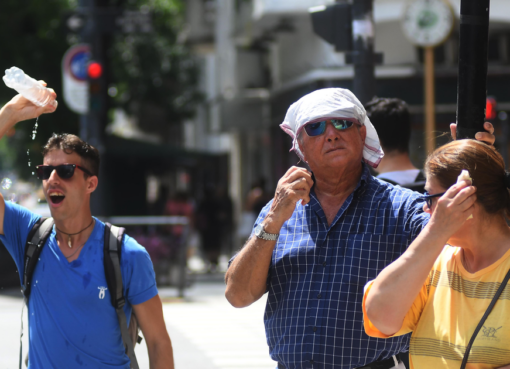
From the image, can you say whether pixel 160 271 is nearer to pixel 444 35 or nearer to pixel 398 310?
pixel 444 35

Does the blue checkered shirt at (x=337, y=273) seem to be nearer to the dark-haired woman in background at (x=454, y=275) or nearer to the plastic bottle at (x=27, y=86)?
the dark-haired woman in background at (x=454, y=275)

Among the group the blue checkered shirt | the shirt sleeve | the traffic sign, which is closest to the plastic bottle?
the blue checkered shirt

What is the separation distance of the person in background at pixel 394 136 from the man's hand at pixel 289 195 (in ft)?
5.66

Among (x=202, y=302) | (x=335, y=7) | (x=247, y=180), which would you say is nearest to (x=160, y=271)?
(x=202, y=302)

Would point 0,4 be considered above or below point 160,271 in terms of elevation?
above

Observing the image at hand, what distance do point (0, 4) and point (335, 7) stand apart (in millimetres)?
17460

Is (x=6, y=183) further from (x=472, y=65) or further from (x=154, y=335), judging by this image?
(x=472, y=65)

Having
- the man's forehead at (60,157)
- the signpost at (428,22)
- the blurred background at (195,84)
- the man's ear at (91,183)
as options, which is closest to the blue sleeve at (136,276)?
the man's ear at (91,183)

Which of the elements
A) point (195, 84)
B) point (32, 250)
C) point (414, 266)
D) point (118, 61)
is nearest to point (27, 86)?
point (32, 250)

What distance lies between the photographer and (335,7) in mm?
5820

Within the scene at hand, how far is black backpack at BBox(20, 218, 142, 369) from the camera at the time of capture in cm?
334

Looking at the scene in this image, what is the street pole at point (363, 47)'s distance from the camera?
5.63 m

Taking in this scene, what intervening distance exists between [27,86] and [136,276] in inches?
35.4

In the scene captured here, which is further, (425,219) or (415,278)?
(425,219)
